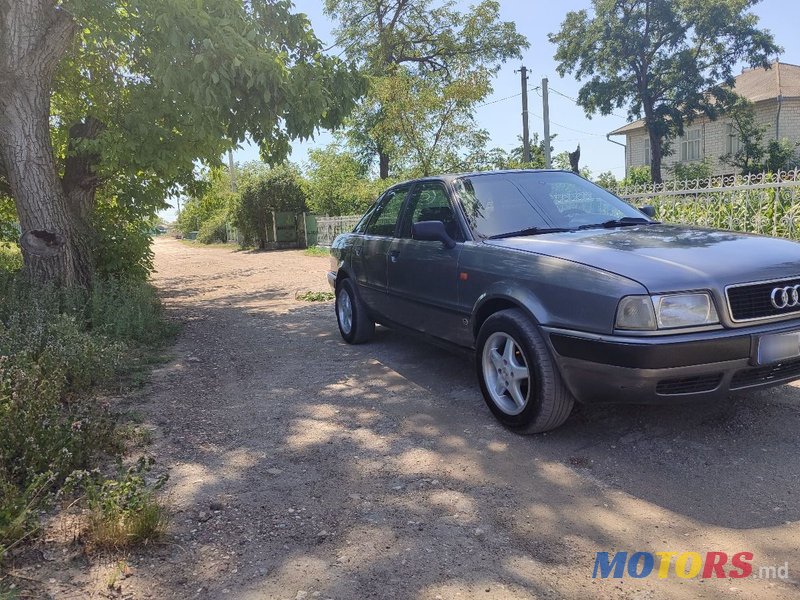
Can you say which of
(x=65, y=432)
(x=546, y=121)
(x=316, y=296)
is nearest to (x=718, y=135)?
(x=546, y=121)

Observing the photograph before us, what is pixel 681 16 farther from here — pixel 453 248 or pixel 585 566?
pixel 585 566

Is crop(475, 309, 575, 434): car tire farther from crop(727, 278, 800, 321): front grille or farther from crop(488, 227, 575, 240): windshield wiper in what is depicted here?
crop(727, 278, 800, 321): front grille

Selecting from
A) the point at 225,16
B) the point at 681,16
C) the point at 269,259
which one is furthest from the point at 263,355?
the point at 681,16

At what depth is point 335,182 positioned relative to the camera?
26.7 metres

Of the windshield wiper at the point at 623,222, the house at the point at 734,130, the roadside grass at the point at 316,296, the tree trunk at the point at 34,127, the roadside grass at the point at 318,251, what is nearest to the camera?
the windshield wiper at the point at 623,222

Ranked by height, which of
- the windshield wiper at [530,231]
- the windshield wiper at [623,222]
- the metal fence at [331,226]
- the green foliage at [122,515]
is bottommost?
the green foliage at [122,515]

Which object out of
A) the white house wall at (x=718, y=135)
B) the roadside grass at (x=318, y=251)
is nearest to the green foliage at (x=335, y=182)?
the roadside grass at (x=318, y=251)

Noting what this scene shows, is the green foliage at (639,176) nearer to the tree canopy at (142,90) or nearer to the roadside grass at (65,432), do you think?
the tree canopy at (142,90)

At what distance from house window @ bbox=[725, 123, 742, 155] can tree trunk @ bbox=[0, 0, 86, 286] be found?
2701 cm

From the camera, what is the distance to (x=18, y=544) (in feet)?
8.39

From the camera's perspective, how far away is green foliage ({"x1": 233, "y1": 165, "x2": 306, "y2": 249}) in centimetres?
2844

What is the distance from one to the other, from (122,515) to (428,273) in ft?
9.14

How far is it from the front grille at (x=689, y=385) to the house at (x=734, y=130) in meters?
23.4

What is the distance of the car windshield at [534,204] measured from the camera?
14.4 ft
